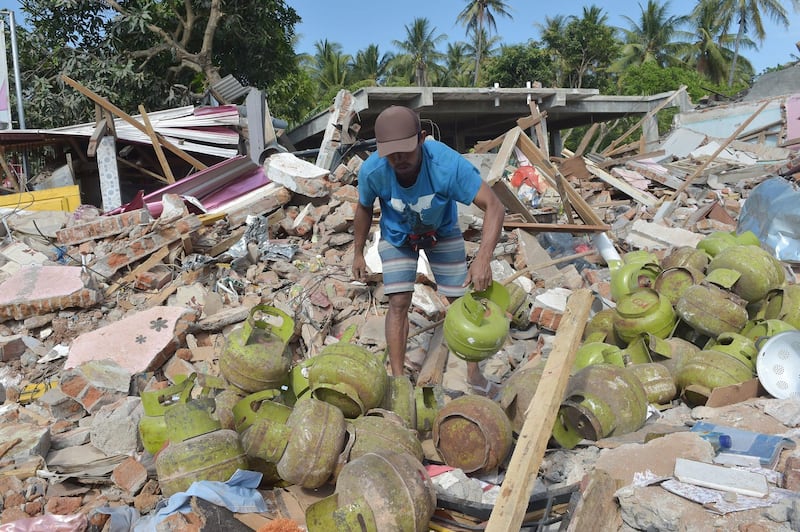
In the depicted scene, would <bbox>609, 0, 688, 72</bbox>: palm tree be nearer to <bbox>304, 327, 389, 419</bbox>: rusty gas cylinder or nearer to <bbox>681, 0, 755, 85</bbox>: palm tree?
<bbox>681, 0, 755, 85</bbox>: palm tree

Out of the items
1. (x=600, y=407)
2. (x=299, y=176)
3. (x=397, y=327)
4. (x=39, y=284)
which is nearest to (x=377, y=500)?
(x=600, y=407)

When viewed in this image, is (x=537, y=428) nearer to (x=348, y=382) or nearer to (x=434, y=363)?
(x=348, y=382)

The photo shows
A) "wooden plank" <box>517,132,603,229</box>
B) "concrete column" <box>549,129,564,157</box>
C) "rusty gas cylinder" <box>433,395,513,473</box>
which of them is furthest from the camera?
"concrete column" <box>549,129,564,157</box>

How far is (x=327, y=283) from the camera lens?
5465 millimetres

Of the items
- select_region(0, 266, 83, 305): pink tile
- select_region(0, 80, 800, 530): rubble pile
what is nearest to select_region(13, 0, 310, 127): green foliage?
select_region(0, 80, 800, 530): rubble pile

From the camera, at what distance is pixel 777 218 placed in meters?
6.46

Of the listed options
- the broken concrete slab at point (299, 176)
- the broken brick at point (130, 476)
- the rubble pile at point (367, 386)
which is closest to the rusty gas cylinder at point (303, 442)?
the rubble pile at point (367, 386)

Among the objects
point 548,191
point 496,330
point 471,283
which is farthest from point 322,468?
point 548,191

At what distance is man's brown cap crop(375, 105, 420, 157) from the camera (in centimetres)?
302

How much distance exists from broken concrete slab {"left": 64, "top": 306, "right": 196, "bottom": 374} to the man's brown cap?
247 centimetres

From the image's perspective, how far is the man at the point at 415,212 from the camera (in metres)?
3.12

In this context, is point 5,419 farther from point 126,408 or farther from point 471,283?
point 471,283

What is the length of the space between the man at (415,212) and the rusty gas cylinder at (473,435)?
804mm

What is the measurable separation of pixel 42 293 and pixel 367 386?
3.89 metres
